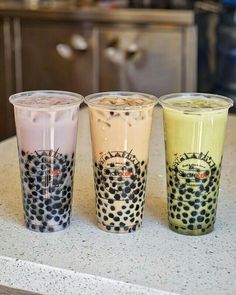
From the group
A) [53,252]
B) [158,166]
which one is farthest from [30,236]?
[158,166]

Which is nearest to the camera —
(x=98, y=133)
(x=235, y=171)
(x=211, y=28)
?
(x=98, y=133)

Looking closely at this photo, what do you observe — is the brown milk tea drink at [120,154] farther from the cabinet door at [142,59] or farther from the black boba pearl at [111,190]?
the cabinet door at [142,59]

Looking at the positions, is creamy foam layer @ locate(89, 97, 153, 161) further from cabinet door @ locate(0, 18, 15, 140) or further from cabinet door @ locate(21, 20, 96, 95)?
cabinet door @ locate(0, 18, 15, 140)

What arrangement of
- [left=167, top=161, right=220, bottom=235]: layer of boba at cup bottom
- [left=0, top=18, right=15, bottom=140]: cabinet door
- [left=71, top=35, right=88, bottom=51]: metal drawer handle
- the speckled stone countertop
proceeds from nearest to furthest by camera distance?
the speckled stone countertop → [left=167, top=161, right=220, bottom=235]: layer of boba at cup bottom → [left=71, top=35, right=88, bottom=51]: metal drawer handle → [left=0, top=18, right=15, bottom=140]: cabinet door

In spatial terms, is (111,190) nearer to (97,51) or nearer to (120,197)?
(120,197)

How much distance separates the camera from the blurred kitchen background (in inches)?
114

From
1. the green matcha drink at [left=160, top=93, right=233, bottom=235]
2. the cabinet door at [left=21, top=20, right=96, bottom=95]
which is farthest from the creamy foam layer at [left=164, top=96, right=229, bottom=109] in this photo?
the cabinet door at [left=21, top=20, right=96, bottom=95]

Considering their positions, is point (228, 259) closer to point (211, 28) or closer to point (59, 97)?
point (59, 97)

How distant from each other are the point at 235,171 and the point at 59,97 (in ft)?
1.48

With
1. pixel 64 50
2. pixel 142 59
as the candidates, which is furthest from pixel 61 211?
pixel 64 50

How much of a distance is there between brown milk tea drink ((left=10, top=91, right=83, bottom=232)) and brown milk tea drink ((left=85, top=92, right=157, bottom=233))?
0.04 metres

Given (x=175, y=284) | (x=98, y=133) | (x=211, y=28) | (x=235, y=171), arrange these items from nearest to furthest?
(x=175, y=284)
(x=98, y=133)
(x=235, y=171)
(x=211, y=28)

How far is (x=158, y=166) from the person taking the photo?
131cm

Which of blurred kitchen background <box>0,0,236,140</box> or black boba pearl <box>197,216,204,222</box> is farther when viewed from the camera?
blurred kitchen background <box>0,0,236,140</box>
